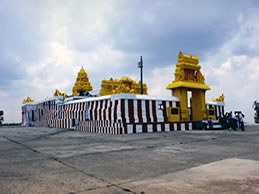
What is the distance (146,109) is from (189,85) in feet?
13.5

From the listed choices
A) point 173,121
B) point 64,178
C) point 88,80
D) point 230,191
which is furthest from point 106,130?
point 88,80

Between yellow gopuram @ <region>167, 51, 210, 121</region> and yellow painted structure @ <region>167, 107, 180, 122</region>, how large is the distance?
61 cm

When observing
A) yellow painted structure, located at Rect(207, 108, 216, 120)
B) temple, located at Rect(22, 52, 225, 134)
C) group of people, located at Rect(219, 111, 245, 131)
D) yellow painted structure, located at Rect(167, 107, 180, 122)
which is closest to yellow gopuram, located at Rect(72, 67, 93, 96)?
temple, located at Rect(22, 52, 225, 134)

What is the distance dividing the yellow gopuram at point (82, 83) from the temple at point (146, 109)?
39.5 ft

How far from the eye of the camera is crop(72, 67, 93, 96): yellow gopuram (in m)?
33.4

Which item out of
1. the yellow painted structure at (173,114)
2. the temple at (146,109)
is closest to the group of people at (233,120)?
the temple at (146,109)

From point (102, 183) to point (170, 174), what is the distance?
1034 mm

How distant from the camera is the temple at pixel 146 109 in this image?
13016 millimetres

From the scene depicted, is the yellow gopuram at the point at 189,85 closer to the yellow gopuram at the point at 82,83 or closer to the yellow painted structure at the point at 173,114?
the yellow painted structure at the point at 173,114

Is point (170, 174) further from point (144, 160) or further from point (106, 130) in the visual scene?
point (106, 130)

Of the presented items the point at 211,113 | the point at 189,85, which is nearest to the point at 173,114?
the point at 189,85

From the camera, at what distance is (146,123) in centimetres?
1310

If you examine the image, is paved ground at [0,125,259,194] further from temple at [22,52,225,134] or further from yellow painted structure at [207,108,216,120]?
yellow painted structure at [207,108,216,120]

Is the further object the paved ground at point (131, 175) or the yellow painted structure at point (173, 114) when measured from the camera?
the yellow painted structure at point (173, 114)
